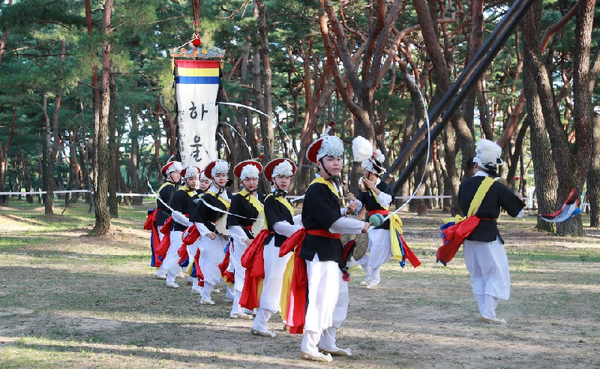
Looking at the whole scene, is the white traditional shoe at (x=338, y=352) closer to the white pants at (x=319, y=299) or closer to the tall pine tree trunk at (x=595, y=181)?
the white pants at (x=319, y=299)

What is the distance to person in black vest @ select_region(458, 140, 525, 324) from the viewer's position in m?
8.33

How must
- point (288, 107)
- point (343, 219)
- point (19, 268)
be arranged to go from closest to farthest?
point (343, 219) → point (19, 268) → point (288, 107)

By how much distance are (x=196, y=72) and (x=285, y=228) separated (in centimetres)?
835

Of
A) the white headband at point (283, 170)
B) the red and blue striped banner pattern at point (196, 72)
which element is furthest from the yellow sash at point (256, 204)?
the red and blue striped banner pattern at point (196, 72)

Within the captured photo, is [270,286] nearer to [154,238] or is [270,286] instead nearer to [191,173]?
[191,173]

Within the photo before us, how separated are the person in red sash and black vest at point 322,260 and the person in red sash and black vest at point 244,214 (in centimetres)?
191

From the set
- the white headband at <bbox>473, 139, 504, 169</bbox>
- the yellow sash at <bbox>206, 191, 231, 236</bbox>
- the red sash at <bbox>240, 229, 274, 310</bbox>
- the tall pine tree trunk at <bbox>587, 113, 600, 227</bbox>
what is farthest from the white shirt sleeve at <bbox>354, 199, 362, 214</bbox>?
the tall pine tree trunk at <bbox>587, 113, 600, 227</bbox>

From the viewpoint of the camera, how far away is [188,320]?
8.58 meters

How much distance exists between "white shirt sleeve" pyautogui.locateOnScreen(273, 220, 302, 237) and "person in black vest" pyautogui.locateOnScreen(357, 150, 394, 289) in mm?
2665

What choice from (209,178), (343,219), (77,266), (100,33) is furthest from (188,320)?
(100,33)

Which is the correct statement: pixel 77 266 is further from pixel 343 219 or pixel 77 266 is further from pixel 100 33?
pixel 343 219

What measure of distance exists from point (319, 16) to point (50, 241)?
9.46 meters

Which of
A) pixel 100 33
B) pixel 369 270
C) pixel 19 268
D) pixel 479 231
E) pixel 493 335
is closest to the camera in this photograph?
pixel 493 335

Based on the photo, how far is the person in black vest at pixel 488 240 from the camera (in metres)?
8.33
